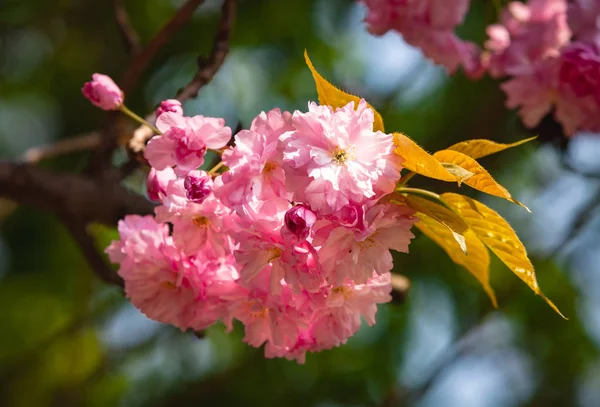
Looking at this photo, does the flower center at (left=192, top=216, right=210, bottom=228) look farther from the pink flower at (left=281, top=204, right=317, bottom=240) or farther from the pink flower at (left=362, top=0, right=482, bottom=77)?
the pink flower at (left=362, top=0, right=482, bottom=77)

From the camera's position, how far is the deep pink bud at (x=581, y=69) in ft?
4.91

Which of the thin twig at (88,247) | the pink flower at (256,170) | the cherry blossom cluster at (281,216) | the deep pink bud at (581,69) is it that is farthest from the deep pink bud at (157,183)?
the deep pink bud at (581,69)

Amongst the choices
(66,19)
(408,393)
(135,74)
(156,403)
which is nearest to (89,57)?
(66,19)

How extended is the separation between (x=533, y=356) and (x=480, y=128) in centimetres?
163

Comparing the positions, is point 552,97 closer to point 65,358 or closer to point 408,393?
point 408,393

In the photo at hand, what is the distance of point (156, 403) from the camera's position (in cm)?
299

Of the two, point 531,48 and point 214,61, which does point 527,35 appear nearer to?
point 531,48

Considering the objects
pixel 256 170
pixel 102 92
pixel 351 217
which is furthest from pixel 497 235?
pixel 102 92

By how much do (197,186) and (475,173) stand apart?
34 centimetres

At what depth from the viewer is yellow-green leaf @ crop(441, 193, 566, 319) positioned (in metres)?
0.89

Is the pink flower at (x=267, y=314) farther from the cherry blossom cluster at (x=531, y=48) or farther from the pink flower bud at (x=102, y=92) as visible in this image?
the cherry blossom cluster at (x=531, y=48)

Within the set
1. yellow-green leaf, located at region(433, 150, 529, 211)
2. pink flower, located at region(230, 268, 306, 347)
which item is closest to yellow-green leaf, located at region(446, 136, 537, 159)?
yellow-green leaf, located at region(433, 150, 529, 211)

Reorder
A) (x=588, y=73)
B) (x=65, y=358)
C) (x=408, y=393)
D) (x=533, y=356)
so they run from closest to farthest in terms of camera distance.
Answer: (x=588, y=73), (x=408, y=393), (x=65, y=358), (x=533, y=356)

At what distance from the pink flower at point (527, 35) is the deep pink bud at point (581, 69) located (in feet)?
0.54
